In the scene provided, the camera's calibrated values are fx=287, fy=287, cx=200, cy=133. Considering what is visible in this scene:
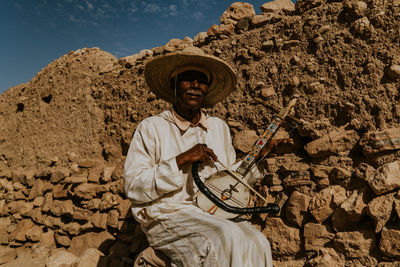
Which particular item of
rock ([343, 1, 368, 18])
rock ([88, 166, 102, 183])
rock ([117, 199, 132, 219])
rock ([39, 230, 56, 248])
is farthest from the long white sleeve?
rock ([39, 230, 56, 248])

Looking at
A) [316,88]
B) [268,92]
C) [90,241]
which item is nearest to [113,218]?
[90,241]

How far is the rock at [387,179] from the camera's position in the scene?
1966 mm

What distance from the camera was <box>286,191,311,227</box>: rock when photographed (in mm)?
2381

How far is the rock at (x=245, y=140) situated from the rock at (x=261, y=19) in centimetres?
135

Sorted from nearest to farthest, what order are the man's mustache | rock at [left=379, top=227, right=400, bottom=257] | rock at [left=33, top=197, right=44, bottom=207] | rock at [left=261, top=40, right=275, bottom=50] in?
1. rock at [left=379, top=227, right=400, bottom=257]
2. the man's mustache
3. rock at [left=261, top=40, right=275, bottom=50]
4. rock at [left=33, top=197, right=44, bottom=207]

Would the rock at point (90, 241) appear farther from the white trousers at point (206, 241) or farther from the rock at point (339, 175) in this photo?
the rock at point (339, 175)

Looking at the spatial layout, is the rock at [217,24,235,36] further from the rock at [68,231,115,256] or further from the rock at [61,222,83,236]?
the rock at [61,222,83,236]

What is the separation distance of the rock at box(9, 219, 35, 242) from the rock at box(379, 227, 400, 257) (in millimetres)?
4879

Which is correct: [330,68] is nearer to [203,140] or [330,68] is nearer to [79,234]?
[203,140]

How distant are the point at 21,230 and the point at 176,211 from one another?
12.7 feet

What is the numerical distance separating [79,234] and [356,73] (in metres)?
3.98

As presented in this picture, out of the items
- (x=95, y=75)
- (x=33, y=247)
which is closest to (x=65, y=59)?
(x=95, y=75)

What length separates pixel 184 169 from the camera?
7.29 ft

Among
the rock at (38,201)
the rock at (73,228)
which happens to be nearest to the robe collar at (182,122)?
the rock at (73,228)
